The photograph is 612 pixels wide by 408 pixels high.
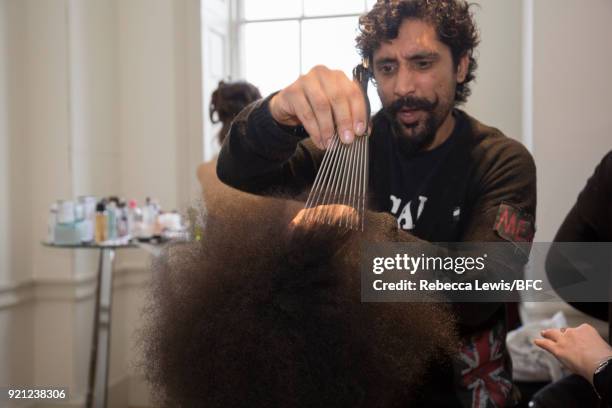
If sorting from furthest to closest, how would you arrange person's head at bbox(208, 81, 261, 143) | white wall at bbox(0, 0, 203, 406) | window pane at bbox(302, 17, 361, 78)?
white wall at bbox(0, 0, 203, 406) < person's head at bbox(208, 81, 261, 143) < window pane at bbox(302, 17, 361, 78)

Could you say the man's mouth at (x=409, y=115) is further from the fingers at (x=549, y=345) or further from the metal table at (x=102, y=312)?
the metal table at (x=102, y=312)

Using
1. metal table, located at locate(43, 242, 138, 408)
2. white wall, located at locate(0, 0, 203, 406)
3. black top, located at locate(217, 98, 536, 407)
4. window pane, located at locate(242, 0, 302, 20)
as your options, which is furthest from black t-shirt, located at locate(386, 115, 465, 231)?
metal table, located at locate(43, 242, 138, 408)

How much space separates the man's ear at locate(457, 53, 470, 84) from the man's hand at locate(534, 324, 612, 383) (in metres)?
0.38

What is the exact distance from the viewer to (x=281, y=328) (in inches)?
19.9

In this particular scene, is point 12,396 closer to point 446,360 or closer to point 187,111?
point 187,111

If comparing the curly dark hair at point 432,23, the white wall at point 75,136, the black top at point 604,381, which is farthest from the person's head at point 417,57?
the white wall at point 75,136

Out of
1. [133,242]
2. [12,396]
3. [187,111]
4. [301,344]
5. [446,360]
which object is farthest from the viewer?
[133,242]

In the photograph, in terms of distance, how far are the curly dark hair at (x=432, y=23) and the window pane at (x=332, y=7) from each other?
0.24 feet

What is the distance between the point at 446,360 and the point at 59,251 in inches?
47.7

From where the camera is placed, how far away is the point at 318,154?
0.72 meters

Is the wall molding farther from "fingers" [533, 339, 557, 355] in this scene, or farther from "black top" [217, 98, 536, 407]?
"fingers" [533, 339, 557, 355]

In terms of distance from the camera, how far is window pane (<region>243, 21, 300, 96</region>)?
0.98m

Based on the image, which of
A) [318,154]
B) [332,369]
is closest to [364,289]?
[332,369]

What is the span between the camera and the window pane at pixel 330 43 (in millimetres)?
817
